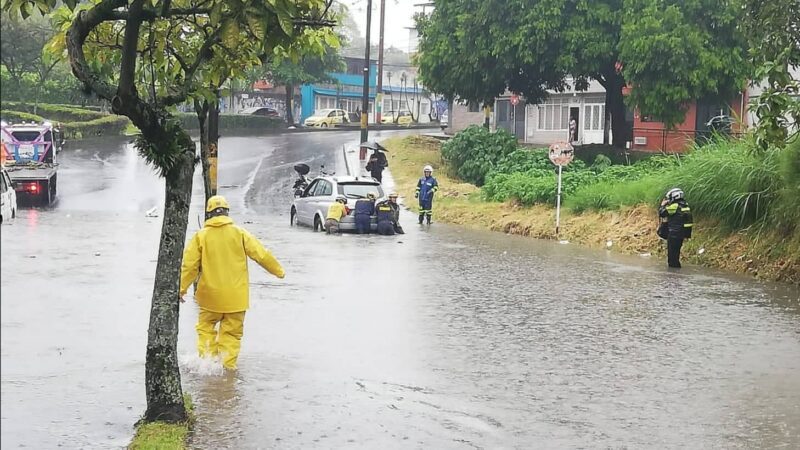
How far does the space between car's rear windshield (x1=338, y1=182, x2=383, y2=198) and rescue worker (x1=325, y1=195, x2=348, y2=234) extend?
611mm

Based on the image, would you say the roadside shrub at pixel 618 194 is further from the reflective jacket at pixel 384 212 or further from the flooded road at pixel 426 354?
the reflective jacket at pixel 384 212

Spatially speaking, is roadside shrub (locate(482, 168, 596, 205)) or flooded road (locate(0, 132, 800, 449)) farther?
roadside shrub (locate(482, 168, 596, 205))

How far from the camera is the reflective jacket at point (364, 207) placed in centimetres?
2447

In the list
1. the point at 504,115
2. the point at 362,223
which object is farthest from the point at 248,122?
the point at 362,223

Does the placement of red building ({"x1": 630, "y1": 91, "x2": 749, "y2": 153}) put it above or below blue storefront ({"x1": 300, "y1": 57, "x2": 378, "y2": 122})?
below

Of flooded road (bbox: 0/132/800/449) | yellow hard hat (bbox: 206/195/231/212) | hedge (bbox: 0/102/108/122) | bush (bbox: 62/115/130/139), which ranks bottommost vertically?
flooded road (bbox: 0/132/800/449)

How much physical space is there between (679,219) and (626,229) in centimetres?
419

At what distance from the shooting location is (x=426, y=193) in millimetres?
27047

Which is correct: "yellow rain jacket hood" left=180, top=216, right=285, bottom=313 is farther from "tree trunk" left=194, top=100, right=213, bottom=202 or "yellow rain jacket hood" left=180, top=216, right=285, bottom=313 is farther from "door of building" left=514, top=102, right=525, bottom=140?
"door of building" left=514, top=102, right=525, bottom=140

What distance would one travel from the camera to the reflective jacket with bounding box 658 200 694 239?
61.3 ft

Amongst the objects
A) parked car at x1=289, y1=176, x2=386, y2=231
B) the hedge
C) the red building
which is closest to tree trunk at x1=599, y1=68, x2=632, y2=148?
the red building

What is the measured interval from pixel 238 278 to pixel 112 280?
6628 mm

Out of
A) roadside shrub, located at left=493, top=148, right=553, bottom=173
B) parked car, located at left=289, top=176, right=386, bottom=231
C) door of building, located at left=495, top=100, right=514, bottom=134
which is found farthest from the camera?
door of building, located at left=495, top=100, right=514, bottom=134

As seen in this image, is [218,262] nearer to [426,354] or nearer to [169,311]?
[169,311]
